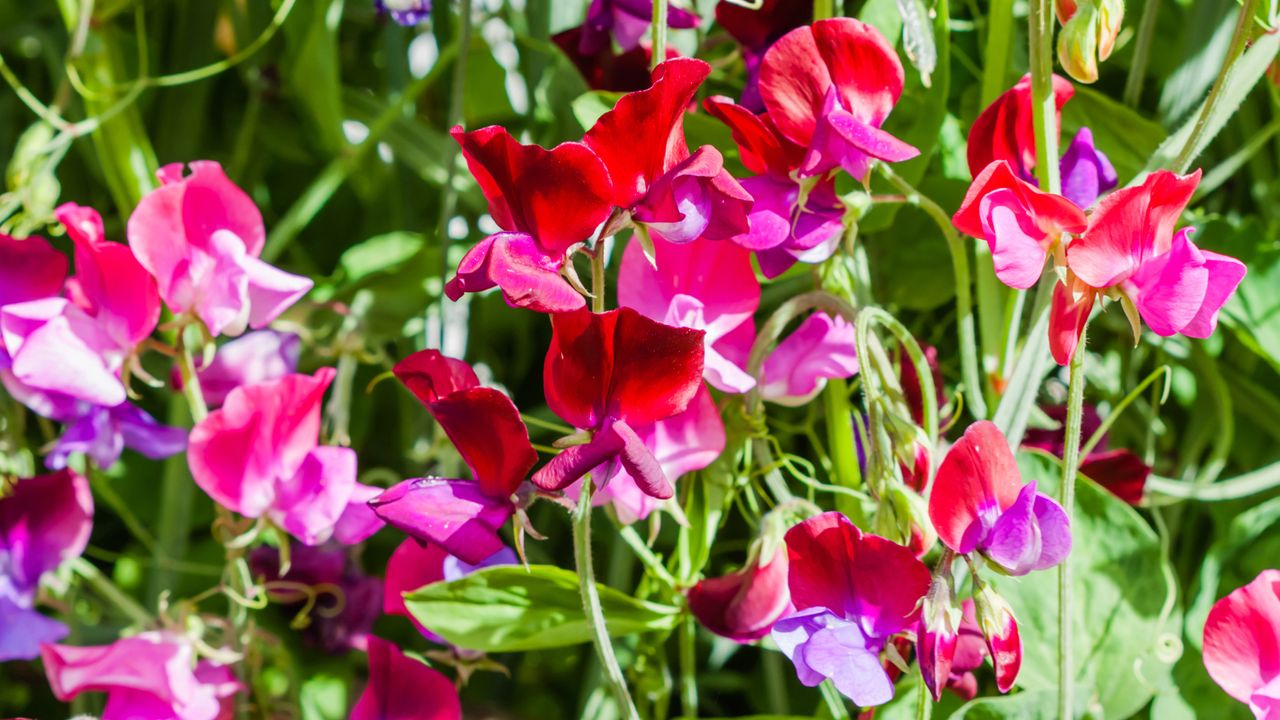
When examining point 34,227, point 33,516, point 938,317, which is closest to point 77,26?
point 34,227

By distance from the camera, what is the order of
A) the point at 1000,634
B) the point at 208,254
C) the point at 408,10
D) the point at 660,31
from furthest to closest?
the point at 408,10 < the point at 208,254 < the point at 660,31 < the point at 1000,634

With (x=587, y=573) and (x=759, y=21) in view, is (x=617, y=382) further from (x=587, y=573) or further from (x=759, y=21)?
(x=759, y=21)

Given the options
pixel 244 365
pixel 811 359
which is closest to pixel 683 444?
pixel 811 359

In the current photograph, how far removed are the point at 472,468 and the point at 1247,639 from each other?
342 millimetres

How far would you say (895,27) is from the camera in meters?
0.68

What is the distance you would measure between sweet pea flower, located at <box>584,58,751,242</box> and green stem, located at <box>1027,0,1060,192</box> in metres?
0.14

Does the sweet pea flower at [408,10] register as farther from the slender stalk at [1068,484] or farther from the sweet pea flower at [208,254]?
the slender stalk at [1068,484]

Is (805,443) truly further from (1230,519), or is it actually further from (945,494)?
(945,494)

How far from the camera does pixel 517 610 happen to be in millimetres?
621

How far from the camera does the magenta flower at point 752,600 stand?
589mm

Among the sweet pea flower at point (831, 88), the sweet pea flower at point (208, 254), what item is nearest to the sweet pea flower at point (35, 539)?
Answer: the sweet pea flower at point (208, 254)

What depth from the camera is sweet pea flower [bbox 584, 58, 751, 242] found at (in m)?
0.46

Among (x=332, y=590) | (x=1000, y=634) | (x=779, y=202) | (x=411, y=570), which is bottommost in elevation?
(x=332, y=590)

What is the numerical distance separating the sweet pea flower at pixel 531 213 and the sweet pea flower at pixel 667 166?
16 mm
